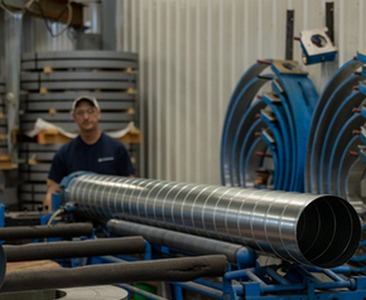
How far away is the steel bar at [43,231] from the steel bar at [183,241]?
0.32 metres

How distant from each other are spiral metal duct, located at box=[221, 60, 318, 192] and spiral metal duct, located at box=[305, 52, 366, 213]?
28 cm

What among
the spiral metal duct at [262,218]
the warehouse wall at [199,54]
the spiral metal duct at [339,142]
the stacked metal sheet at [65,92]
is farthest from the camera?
the stacked metal sheet at [65,92]

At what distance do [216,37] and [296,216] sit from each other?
13.9 feet

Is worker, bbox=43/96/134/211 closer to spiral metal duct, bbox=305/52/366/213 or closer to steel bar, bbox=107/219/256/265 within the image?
steel bar, bbox=107/219/256/265

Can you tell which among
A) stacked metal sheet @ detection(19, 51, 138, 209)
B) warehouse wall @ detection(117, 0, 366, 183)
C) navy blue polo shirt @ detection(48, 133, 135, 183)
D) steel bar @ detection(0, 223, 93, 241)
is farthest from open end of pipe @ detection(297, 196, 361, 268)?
stacked metal sheet @ detection(19, 51, 138, 209)

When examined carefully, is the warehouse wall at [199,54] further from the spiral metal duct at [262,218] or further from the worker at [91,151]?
the spiral metal duct at [262,218]

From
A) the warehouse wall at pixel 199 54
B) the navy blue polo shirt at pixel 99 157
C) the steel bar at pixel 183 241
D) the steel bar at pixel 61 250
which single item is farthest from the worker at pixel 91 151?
the steel bar at pixel 61 250

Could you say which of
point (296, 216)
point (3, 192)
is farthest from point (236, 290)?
point (3, 192)

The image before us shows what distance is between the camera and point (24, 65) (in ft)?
30.5

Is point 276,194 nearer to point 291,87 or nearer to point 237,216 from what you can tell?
point 237,216

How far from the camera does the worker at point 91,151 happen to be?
7426 mm

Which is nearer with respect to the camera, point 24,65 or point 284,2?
point 284,2

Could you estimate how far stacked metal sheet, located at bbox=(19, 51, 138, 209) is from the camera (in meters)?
8.85

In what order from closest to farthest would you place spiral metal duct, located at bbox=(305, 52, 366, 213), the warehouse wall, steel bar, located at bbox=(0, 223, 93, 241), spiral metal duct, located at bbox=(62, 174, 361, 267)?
spiral metal duct, located at bbox=(62, 174, 361, 267) → steel bar, located at bbox=(0, 223, 93, 241) → spiral metal duct, located at bbox=(305, 52, 366, 213) → the warehouse wall
